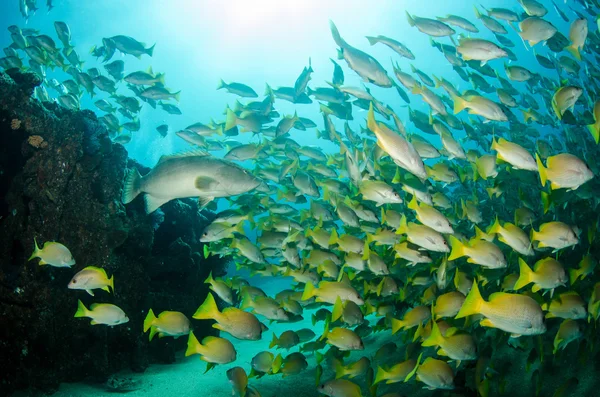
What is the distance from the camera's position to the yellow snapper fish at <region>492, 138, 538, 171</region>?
355 cm

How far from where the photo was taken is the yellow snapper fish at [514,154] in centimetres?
355

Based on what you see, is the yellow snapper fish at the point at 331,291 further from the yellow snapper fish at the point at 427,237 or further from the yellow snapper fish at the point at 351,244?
the yellow snapper fish at the point at 427,237

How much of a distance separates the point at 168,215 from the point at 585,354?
8.15 metres

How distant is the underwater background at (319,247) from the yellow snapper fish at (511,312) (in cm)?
2

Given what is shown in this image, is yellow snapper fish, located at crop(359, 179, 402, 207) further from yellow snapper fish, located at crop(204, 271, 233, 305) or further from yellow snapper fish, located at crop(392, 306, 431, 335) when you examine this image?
yellow snapper fish, located at crop(204, 271, 233, 305)

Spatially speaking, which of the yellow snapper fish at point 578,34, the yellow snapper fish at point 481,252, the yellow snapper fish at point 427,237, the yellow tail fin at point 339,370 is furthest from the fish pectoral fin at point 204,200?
the yellow snapper fish at point 578,34

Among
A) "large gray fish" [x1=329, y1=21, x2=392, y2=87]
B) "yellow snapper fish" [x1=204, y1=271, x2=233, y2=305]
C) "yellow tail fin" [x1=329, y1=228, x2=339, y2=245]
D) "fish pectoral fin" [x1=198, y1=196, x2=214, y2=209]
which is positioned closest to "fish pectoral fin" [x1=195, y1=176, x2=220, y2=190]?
"fish pectoral fin" [x1=198, y1=196, x2=214, y2=209]

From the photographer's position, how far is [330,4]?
3803 centimetres

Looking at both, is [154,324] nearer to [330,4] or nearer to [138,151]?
[330,4]

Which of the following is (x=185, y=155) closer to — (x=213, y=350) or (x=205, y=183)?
(x=205, y=183)

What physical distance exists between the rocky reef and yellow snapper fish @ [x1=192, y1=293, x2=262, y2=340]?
2986mm

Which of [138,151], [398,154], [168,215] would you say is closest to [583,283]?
[398,154]

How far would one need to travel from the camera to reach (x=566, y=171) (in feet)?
10.2

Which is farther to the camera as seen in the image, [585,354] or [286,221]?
[286,221]
